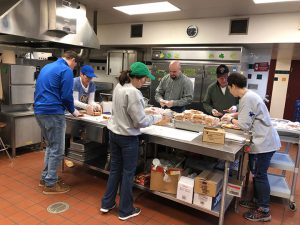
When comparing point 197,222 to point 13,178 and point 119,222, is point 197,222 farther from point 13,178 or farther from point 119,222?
point 13,178

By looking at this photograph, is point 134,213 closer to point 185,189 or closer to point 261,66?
point 185,189

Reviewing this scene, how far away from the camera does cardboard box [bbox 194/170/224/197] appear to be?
7.07ft

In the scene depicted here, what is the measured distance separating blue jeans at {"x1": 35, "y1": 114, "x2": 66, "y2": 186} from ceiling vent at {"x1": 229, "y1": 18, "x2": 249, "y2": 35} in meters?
3.31

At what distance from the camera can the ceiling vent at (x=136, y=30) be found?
5.29 m

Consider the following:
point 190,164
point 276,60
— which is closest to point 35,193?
point 190,164

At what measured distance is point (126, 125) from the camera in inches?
85.0

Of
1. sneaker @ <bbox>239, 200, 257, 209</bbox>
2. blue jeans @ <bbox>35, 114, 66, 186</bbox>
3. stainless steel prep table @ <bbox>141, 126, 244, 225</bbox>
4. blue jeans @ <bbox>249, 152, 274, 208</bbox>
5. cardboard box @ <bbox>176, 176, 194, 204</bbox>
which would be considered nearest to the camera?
stainless steel prep table @ <bbox>141, 126, 244, 225</bbox>

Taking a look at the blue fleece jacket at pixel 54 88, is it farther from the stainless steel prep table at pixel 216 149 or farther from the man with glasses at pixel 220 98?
the man with glasses at pixel 220 98

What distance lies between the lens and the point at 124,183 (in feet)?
7.51

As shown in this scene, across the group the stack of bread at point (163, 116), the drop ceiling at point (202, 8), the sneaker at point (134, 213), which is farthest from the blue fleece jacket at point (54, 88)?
the drop ceiling at point (202, 8)

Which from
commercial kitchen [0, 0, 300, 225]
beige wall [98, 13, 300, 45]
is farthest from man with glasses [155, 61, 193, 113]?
beige wall [98, 13, 300, 45]

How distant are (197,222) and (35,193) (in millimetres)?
1815

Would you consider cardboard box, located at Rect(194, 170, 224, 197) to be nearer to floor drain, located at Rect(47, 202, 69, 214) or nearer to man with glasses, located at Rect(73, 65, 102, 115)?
floor drain, located at Rect(47, 202, 69, 214)

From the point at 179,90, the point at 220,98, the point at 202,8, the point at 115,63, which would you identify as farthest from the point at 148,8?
the point at 220,98
